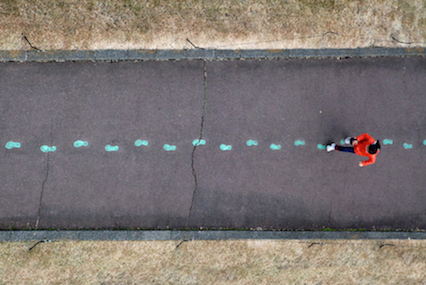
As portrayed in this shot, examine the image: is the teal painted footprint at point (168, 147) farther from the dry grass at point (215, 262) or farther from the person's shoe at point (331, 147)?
the person's shoe at point (331, 147)

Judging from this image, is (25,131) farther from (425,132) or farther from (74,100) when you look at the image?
(425,132)

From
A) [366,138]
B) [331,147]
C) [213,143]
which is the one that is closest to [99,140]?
[213,143]

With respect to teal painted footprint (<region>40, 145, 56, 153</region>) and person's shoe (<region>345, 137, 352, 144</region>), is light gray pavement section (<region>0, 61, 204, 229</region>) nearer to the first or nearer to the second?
teal painted footprint (<region>40, 145, 56, 153</region>)

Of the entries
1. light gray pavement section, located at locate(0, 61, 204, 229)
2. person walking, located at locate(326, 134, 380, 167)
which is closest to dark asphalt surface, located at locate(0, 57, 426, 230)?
light gray pavement section, located at locate(0, 61, 204, 229)

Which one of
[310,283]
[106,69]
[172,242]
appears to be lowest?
[310,283]

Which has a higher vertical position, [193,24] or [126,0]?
[126,0]

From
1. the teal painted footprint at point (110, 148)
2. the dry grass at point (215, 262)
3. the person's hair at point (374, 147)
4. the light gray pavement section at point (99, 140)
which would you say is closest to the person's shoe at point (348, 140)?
the person's hair at point (374, 147)

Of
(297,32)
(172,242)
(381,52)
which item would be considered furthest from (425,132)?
(172,242)
